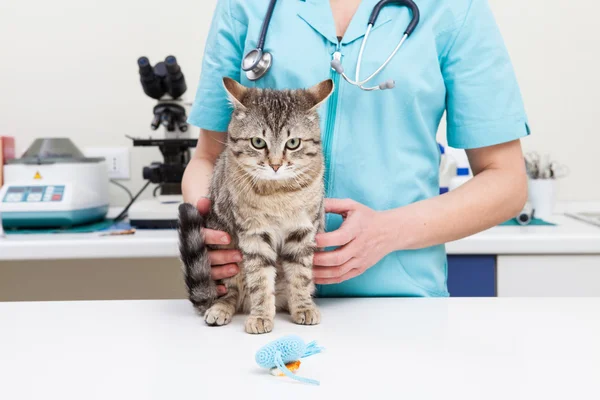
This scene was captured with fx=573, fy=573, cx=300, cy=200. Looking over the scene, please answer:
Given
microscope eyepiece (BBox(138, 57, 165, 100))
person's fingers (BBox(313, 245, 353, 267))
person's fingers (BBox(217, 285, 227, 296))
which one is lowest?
person's fingers (BBox(217, 285, 227, 296))

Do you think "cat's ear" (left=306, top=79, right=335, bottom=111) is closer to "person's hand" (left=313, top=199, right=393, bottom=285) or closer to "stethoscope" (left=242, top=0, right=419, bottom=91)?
"stethoscope" (left=242, top=0, right=419, bottom=91)

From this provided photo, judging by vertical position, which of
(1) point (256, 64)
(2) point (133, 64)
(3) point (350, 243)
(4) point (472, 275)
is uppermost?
(2) point (133, 64)

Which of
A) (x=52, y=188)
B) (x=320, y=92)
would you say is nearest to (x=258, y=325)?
(x=320, y=92)

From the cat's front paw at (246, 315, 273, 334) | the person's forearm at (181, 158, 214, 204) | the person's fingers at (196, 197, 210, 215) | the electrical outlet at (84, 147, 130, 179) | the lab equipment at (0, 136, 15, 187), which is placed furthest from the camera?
the electrical outlet at (84, 147, 130, 179)

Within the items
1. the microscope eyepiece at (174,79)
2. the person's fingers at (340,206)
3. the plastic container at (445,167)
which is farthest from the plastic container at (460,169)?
the person's fingers at (340,206)

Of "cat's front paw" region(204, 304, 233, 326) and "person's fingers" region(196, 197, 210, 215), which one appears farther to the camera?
"person's fingers" region(196, 197, 210, 215)

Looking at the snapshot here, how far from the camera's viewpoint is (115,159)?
228cm

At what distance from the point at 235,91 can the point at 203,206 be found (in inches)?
9.5

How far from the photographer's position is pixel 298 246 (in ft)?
3.33

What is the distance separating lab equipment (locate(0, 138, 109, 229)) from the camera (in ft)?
6.02

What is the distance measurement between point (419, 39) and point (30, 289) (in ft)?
6.25

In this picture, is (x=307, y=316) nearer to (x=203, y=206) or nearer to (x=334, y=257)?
(x=334, y=257)

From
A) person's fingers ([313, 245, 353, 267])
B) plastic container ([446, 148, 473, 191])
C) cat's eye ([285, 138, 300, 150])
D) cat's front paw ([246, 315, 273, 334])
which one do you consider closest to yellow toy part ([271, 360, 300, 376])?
cat's front paw ([246, 315, 273, 334])

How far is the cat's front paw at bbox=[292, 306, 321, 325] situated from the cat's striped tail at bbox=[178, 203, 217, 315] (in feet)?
0.53
